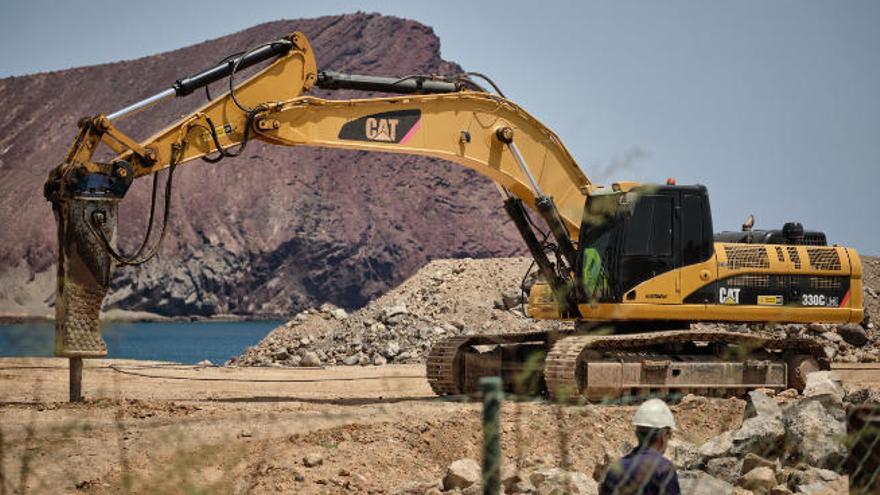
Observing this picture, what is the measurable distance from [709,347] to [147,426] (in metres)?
7.61

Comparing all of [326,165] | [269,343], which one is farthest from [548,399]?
[326,165]

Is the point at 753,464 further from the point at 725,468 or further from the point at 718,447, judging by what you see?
the point at 718,447

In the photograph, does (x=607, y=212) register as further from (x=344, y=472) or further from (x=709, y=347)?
(x=344, y=472)

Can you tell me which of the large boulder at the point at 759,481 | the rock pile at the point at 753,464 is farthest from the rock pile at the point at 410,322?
the large boulder at the point at 759,481

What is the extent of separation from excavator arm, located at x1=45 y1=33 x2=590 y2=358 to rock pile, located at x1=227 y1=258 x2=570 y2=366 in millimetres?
8935

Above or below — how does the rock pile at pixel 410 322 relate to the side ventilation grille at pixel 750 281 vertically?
below

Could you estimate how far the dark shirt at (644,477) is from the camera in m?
6.55

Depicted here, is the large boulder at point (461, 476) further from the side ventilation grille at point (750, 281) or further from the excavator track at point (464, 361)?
the side ventilation grille at point (750, 281)

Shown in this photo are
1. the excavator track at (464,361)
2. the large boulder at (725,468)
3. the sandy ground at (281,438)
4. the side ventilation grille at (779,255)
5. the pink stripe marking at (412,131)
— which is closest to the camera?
the sandy ground at (281,438)

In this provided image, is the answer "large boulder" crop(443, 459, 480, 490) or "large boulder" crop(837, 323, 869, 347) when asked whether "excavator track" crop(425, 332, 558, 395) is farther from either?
"large boulder" crop(837, 323, 869, 347)

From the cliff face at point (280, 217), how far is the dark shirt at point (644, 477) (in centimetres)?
13679

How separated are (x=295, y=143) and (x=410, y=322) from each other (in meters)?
15.2

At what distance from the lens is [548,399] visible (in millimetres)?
15297

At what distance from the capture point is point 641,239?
15.5 metres
